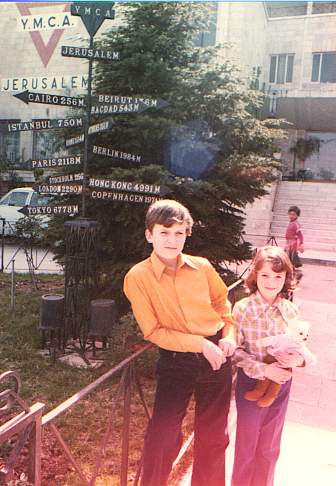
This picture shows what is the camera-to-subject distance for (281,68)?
2848 cm

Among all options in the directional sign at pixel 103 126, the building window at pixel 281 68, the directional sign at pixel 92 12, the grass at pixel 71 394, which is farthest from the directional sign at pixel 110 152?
the building window at pixel 281 68

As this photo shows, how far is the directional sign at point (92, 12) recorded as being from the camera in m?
5.77

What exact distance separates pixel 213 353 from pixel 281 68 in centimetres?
2939

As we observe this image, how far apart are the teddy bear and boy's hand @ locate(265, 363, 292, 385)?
0.06 metres

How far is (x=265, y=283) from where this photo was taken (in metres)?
2.56

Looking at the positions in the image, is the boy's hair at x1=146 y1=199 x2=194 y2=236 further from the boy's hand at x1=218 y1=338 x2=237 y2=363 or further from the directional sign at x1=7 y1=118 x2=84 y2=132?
the directional sign at x1=7 y1=118 x2=84 y2=132

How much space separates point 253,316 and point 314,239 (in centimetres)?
1520

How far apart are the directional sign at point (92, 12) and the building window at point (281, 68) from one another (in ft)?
81.9

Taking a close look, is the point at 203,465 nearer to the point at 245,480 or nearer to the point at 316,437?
the point at 245,480

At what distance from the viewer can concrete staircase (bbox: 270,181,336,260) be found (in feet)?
54.1

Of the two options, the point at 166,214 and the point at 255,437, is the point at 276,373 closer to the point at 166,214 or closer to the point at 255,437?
the point at 255,437

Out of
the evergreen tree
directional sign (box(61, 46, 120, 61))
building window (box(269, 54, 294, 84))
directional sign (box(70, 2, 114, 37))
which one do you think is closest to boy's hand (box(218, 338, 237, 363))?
the evergreen tree

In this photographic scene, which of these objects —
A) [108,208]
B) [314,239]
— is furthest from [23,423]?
[314,239]

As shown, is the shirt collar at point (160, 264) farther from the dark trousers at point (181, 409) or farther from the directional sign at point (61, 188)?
the directional sign at point (61, 188)
